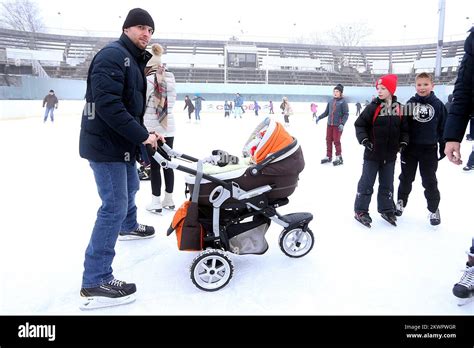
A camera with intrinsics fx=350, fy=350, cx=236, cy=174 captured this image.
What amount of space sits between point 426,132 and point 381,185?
1.76ft

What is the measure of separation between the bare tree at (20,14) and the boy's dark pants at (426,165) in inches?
1135

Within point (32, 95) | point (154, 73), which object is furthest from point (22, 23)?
point (154, 73)

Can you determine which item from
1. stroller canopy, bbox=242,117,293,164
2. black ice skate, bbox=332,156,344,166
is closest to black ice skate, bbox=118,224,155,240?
stroller canopy, bbox=242,117,293,164

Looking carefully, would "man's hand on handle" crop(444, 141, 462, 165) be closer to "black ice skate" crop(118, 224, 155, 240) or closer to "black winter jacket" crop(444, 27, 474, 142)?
"black winter jacket" crop(444, 27, 474, 142)

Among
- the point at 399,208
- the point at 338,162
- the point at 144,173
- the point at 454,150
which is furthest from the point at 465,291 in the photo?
the point at 338,162

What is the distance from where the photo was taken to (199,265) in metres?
1.90

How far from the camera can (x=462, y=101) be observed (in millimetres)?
1736

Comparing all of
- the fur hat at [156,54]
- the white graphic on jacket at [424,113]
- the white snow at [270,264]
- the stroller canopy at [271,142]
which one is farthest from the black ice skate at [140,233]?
the white graphic on jacket at [424,113]

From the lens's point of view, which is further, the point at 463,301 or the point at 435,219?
the point at 435,219

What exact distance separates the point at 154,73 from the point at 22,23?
29.2 meters

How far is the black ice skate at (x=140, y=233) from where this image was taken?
2561 mm

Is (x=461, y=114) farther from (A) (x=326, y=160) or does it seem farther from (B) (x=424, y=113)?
(A) (x=326, y=160)

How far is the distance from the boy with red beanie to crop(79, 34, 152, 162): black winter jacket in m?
1.81
